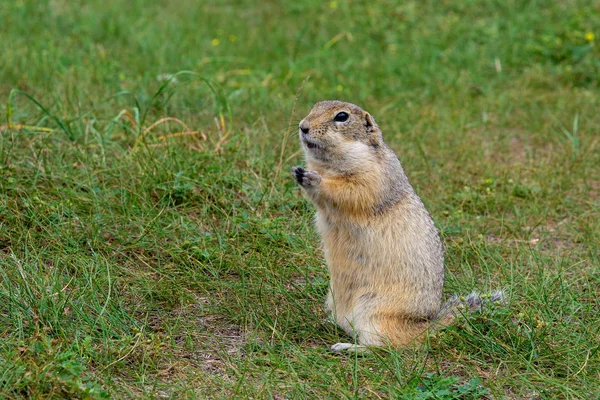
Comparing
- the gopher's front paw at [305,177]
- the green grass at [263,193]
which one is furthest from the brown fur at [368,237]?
the green grass at [263,193]

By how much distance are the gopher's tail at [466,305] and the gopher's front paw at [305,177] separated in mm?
821

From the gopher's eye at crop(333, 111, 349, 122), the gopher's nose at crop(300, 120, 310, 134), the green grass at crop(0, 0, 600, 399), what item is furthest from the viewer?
the gopher's eye at crop(333, 111, 349, 122)

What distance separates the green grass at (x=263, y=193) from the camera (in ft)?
11.7

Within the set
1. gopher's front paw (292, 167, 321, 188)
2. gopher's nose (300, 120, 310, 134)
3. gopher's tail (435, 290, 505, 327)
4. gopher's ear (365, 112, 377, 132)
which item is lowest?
gopher's tail (435, 290, 505, 327)

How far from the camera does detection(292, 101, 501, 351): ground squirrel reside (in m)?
3.92

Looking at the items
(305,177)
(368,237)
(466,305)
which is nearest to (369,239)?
(368,237)

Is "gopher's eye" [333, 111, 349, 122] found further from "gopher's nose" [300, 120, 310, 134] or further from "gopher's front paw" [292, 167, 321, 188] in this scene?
"gopher's front paw" [292, 167, 321, 188]

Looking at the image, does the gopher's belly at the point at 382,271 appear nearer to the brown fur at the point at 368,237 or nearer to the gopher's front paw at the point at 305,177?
the brown fur at the point at 368,237

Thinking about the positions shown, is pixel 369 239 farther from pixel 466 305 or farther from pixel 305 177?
pixel 466 305

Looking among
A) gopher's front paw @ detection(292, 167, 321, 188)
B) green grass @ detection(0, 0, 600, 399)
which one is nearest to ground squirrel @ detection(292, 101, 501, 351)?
gopher's front paw @ detection(292, 167, 321, 188)

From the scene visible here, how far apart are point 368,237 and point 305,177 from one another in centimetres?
41

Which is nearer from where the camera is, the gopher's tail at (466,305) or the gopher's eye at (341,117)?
the gopher's tail at (466,305)

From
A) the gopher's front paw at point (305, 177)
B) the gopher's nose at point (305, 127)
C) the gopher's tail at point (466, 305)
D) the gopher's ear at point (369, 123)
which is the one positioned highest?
the gopher's nose at point (305, 127)

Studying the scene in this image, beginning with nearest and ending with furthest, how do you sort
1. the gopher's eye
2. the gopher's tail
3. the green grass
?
the green grass → the gopher's tail → the gopher's eye
